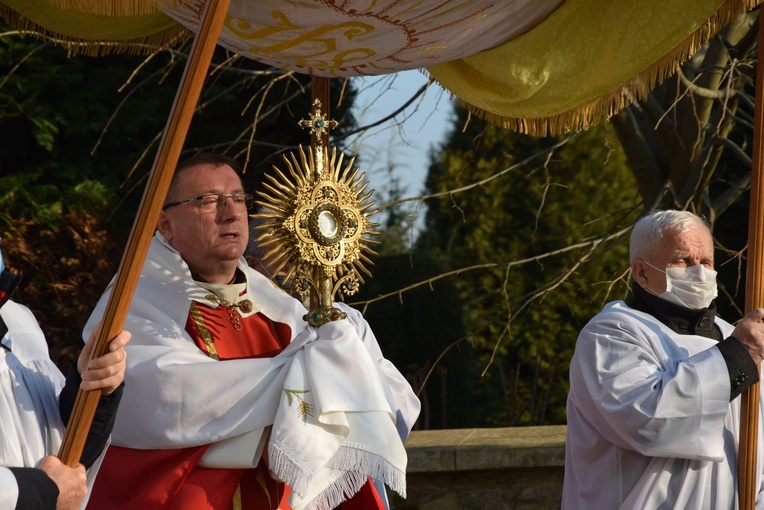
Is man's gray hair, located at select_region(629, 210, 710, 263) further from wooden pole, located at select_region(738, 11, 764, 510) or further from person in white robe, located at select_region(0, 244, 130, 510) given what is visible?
person in white robe, located at select_region(0, 244, 130, 510)

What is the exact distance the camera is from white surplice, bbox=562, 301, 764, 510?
3592 millimetres

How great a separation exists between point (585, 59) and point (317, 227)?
129 cm

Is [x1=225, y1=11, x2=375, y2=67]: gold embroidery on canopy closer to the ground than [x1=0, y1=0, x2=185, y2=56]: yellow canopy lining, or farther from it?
closer to the ground

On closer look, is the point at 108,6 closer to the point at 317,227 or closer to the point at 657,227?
the point at 317,227

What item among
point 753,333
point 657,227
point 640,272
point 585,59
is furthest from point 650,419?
point 585,59

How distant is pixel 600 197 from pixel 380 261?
10.7 feet

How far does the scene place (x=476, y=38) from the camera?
12.6ft

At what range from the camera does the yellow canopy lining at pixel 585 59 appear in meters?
3.85

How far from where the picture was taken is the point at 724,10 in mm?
3729

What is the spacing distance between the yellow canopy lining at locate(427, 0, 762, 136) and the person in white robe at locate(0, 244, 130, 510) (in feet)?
6.35

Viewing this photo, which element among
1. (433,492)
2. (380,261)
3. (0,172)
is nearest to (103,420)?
(433,492)

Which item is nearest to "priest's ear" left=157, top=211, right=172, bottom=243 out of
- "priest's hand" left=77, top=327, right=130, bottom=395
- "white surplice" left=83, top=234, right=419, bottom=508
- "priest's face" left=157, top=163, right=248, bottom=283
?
"priest's face" left=157, top=163, right=248, bottom=283

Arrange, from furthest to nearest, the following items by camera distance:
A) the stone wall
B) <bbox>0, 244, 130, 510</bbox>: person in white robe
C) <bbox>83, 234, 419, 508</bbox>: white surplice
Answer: the stone wall → <bbox>83, 234, 419, 508</bbox>: white surplice → <bbox>0, 244, 130, 510</bbox>: person in white robe

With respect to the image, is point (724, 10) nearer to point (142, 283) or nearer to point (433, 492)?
point (142, 283)
